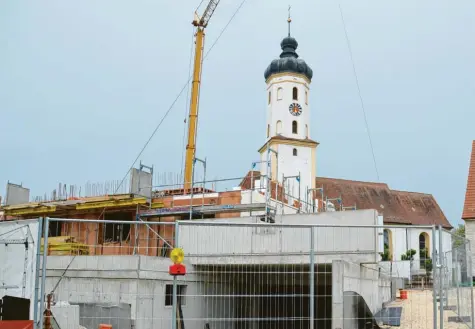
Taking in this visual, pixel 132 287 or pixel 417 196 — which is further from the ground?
pixel 417 196

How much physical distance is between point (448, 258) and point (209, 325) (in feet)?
23.3

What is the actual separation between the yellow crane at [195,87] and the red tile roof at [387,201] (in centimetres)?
→ 2450

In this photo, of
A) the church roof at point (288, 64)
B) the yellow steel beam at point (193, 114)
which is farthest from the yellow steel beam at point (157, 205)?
the church roof at point (288, 64)

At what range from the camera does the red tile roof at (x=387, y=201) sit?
213 feet

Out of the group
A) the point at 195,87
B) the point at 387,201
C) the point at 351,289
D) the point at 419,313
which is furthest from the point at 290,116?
the point at 419,313

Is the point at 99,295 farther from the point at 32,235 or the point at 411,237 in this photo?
the point at 411,237

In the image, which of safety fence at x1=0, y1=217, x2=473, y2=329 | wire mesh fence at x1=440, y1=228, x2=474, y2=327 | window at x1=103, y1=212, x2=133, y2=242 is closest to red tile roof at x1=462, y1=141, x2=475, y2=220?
safety fence at x1=0, y1=217, x2=473, y2=329

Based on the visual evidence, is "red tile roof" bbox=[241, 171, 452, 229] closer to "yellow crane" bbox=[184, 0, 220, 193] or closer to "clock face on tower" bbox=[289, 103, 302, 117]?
"clock face on tower" bbox=[289, 103, 302, 117]

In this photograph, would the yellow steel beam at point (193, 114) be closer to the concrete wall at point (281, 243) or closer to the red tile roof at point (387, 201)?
the concrete wall at point (281, 243)

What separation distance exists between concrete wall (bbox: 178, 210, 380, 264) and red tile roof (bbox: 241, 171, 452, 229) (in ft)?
141

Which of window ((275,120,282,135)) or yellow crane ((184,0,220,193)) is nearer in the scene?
yellow crane ((184,0,220,193))

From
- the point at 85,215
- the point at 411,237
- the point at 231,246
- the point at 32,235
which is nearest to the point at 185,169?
the point at 85,215

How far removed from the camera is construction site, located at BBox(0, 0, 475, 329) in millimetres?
10992

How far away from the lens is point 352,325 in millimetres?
14469
